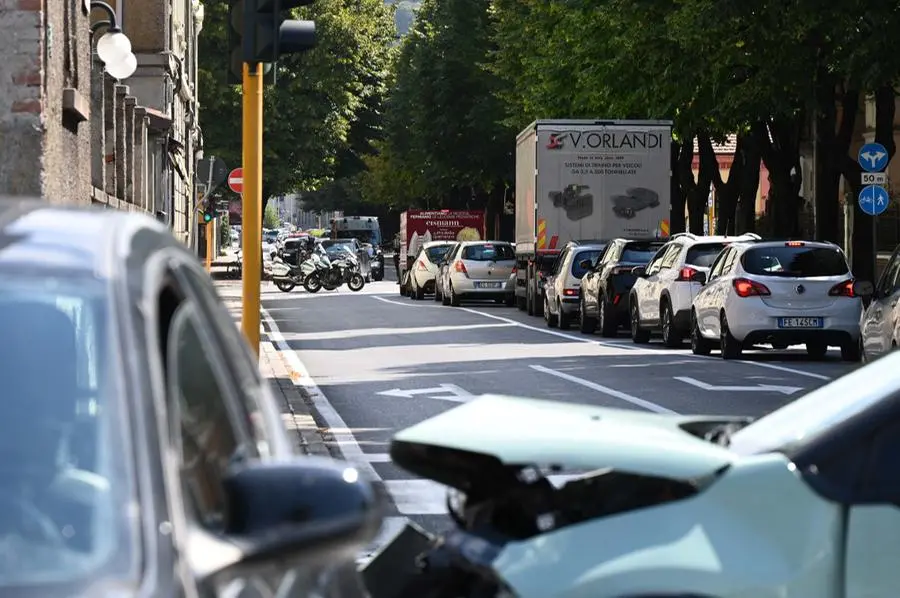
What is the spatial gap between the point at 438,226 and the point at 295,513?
69703 mm

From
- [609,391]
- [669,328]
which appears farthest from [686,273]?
[609,391]

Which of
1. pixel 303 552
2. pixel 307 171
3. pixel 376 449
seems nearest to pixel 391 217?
pixel 307 171

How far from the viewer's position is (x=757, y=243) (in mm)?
24859

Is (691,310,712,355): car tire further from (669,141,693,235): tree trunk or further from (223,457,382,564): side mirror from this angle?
(669,141,693,235): tree trunk

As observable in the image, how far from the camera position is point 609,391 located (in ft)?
61.9

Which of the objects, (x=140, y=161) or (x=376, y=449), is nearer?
(x=376, y=449)

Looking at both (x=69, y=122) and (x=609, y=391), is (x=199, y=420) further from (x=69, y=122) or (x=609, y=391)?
(x=69, y=122)

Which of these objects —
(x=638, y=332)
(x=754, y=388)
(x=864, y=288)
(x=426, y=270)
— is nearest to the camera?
(x=754, y=388)

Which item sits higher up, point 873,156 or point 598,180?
point 873,156

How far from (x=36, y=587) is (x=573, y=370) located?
64.1 feet

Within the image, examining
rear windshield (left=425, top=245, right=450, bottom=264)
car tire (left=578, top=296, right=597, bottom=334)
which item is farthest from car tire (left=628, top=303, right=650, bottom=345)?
rear windshield (left=425, top=245, right=450, bottom=264)

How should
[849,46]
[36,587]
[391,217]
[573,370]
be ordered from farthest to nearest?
[391,217] < [849,46] < [573,370] < [36,587]

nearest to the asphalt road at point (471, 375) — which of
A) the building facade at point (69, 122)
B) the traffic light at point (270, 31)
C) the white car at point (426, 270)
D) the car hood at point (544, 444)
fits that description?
the traffic light at point (270, 31)

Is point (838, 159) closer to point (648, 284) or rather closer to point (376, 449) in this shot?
point (648, 284)
